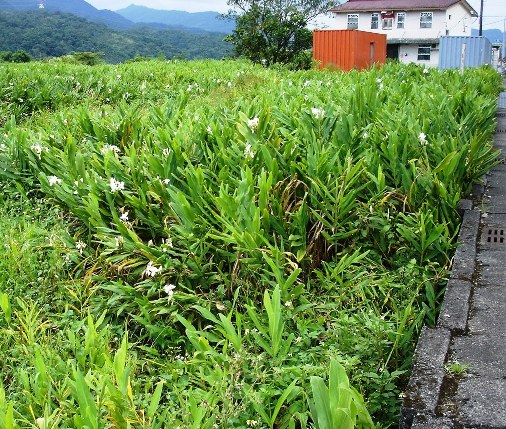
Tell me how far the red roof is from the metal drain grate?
5056 centimetres

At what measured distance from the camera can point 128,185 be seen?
13.9 ft

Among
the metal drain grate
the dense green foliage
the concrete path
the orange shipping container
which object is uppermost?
the dense green foliage

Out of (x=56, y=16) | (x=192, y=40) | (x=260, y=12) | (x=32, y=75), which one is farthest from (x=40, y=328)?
(x=192, y=40)

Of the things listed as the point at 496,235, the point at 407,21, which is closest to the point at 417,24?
the point at 407,21

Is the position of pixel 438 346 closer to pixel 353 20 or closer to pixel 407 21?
pixel 407 21

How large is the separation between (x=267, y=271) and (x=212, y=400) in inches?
38.1

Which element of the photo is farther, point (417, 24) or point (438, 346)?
point (417, 24)

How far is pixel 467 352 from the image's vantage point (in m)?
2.54

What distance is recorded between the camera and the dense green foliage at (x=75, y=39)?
6419 centimetres

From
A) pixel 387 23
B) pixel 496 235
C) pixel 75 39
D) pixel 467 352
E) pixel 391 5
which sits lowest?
pixel 467 352

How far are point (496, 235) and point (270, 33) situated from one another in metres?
36.8

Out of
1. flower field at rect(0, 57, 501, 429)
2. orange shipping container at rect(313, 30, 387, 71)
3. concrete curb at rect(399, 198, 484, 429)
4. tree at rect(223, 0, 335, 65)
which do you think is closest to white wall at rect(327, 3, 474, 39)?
tree at rect(223, 0, 335, 65)

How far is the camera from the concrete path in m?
2.17

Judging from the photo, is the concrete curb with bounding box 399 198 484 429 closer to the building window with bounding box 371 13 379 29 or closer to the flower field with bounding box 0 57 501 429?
the flower field with bounding box 0 57 501 429
